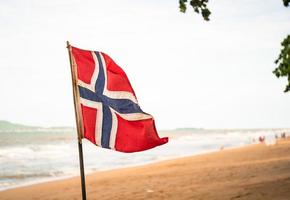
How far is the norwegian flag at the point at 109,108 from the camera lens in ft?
19.0

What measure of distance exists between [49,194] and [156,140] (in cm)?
837

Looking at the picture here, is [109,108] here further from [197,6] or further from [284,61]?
[284,61]

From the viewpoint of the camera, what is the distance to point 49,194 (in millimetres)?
13070

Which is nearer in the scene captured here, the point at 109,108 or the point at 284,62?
the point at 109,108

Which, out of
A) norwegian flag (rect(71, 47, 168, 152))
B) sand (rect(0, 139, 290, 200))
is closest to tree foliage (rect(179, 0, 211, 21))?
norwegian flag (rect(71, 47, 168, 152))

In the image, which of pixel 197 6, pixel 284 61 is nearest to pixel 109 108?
pixel 197 6

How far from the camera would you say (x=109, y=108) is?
5.98m

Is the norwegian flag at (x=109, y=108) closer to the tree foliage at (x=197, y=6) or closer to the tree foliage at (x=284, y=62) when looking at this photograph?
the tree foliage at (x=197, y=6)

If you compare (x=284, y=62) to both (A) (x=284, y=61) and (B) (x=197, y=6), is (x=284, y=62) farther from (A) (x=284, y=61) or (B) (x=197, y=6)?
(B) (x=197, y=6)

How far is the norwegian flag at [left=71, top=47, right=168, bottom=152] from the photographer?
5.79 m

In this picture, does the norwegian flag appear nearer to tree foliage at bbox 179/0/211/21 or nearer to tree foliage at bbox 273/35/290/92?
tree foliage at bbox 179/0/211/21

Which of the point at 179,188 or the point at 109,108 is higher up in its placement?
the point at 109,108

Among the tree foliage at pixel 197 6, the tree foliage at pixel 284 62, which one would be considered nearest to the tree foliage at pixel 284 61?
the tree foliage at pixel 284 62

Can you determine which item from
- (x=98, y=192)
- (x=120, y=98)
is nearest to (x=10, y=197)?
(x=98, y=192)
